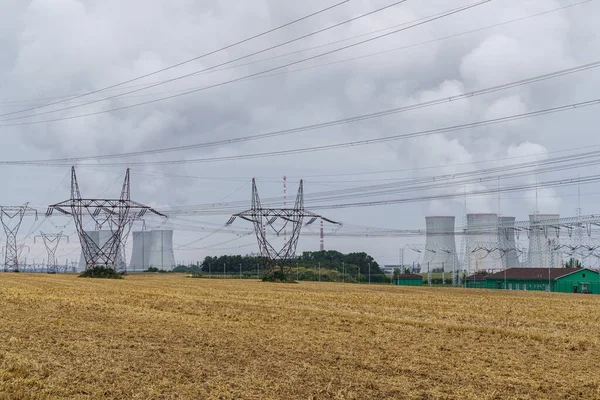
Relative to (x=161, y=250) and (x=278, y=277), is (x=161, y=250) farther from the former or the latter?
(x=278, y=277)

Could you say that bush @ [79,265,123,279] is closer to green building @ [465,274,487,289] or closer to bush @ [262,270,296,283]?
bush @ [262,270,296,283]

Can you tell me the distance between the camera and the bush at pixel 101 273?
90938mm

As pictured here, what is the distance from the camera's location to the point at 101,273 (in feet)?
300

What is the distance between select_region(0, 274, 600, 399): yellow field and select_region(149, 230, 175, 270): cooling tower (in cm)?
12566

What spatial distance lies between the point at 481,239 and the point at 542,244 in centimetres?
1139

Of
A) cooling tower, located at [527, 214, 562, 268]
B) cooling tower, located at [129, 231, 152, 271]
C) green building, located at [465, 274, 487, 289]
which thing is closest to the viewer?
green building, located at [465, 274, 487, 289]

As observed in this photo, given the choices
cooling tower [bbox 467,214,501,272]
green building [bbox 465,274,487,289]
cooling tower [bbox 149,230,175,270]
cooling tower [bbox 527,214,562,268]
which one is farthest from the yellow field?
cooling tower [bbox 149,230,175,270]

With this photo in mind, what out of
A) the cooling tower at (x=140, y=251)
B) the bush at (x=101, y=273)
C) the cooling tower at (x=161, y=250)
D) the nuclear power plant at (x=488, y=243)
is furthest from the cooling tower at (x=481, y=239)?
the cooling tower at (x=140, y=251)

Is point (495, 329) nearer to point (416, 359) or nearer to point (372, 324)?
point (372, 324)

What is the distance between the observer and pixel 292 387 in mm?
14633

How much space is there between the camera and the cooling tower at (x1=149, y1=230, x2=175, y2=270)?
15775cm

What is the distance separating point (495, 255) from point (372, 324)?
111901mm

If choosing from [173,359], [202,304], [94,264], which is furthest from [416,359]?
[94,264]

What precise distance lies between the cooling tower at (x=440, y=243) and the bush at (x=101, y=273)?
207 feet
